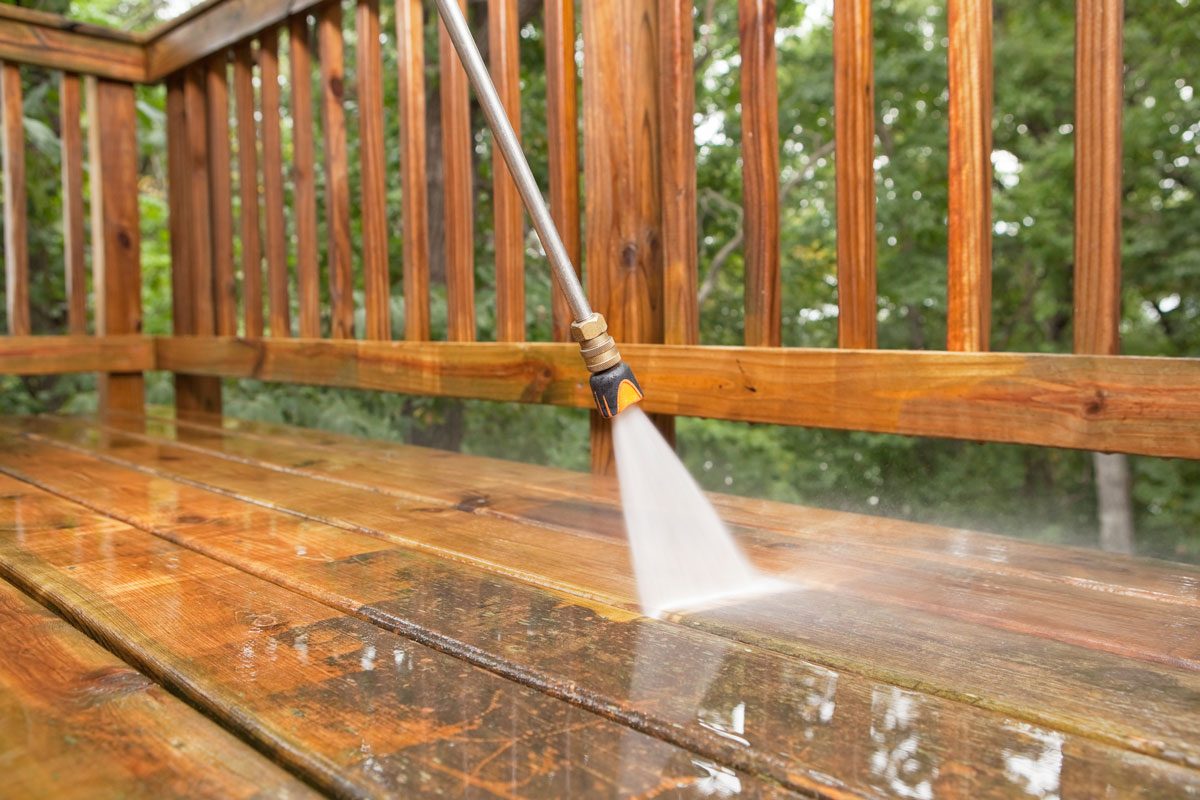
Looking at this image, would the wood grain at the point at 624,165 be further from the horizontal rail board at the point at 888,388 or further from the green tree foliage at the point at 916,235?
the green tree foliage at the point at 916,235

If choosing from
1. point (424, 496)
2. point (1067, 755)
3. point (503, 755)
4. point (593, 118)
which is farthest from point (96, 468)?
point (1067, 755)

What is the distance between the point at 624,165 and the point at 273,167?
3.93ft

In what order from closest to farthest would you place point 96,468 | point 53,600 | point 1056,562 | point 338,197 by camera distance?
1. point 53,600
2. point 1056,562
3. point 96,468
4. point 338,197

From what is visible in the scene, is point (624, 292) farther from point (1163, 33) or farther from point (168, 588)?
point (1163, 33)

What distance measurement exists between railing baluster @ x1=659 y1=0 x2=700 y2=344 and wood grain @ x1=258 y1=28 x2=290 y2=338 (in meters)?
1.16

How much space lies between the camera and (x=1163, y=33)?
20.9ft

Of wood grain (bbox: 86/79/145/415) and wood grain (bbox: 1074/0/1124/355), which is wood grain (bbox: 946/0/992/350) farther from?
wood grain (bbox: 86/79/145/415)

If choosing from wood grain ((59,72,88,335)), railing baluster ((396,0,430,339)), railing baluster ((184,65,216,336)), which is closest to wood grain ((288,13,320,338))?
railing baluster ((396,0,430,339))

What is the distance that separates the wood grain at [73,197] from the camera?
2764mm

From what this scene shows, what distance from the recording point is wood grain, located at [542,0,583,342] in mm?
1783

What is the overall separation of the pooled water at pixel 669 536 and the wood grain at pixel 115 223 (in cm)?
217

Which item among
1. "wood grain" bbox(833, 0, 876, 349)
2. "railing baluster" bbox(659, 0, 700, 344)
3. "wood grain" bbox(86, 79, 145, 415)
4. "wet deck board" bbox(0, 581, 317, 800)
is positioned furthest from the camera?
"wood grain" bbox(86, 79, 145, 415)

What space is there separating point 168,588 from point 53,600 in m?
0.10

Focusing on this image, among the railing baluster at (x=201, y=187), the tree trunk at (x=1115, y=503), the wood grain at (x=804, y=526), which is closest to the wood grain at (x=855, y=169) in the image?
the wood grain at (x=804, y=526)
